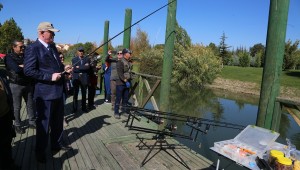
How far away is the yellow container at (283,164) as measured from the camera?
2.01 meters

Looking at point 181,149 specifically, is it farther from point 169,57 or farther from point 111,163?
point 169,57

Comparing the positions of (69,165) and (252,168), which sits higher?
(252,168)

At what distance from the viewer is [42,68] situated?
3.24 m

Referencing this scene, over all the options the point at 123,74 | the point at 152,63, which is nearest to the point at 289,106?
the point at 123,74

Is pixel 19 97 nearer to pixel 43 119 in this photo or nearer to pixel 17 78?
pixel 17 78

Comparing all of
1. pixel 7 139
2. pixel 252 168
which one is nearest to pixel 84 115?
pixel 7 139

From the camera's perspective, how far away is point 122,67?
5883 mm

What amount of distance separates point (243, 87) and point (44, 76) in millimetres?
27893

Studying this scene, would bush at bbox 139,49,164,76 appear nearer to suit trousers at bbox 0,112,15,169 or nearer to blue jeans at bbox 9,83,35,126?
blue jeans at bbox 9,83,35,126

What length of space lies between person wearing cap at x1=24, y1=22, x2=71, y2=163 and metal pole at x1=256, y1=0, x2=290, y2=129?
2.63 meters

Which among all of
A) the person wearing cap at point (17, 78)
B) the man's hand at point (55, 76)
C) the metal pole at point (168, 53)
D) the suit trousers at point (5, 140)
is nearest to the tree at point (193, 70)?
the metal pole at point (168, 53)

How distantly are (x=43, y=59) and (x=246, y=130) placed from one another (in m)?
2.45

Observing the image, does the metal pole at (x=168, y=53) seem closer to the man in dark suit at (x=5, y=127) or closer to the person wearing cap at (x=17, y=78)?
the person wearing cap at (x=17, y=78)

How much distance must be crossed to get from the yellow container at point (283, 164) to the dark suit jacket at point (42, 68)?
8.33ft
